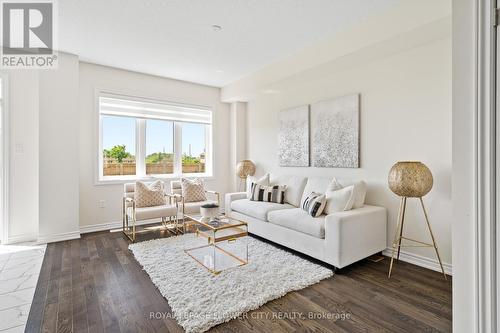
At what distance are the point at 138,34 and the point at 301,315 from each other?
345cm

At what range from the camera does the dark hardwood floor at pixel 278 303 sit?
1.80m

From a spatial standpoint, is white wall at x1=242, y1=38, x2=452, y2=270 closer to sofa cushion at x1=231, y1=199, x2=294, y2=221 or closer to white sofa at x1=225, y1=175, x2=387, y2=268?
white sofa at x1=225, y1=175, x2=387, y2=268

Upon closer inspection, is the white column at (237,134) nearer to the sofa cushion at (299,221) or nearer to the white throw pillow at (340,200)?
the sofa cushion at (299,221)

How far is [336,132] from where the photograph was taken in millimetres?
3660

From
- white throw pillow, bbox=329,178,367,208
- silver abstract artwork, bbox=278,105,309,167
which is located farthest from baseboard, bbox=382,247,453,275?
silver abstract artwork, bbox=278,105,309,167

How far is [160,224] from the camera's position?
4.54 metres

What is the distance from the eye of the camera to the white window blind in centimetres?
434

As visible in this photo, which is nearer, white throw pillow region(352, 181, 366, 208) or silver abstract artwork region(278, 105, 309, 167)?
white throw pillow region(352, 181, 366, 208)

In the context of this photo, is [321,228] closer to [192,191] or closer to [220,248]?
[220,248]

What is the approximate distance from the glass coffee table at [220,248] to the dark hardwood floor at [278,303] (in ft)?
2.13

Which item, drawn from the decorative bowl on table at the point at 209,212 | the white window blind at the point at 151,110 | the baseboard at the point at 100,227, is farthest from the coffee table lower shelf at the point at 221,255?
the white window blind at the point at 151,110

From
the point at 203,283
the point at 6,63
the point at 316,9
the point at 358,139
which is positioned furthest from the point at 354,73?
the point at 6,63

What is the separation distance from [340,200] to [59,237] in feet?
12.7

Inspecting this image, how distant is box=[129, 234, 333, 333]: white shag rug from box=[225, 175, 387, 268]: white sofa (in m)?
0.18
